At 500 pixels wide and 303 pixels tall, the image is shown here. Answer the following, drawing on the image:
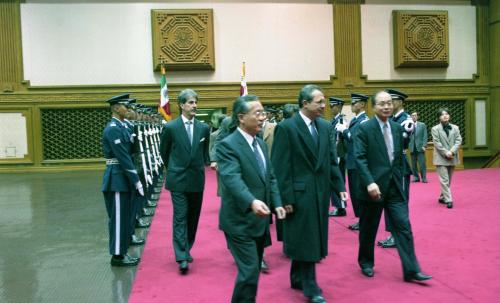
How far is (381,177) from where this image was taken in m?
3.95

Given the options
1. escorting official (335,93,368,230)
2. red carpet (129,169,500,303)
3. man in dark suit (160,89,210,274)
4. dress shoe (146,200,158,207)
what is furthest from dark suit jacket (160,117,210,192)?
dress shoe (146,200,158,207)

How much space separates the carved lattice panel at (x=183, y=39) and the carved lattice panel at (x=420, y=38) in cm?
538

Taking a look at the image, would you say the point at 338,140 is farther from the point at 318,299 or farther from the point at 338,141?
the point at 318,299

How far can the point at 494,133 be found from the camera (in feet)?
49.8

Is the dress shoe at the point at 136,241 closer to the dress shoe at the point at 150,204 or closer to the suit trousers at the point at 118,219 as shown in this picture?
the suit trousers at the point at 118,219

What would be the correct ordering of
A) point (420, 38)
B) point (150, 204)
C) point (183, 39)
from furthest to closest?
point (420, 38), point (183, 39), point (150, 204)

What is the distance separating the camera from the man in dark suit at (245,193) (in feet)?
9.27

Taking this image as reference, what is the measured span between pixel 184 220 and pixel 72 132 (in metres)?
10.5

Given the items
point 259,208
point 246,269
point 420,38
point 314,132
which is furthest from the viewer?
point 420,38

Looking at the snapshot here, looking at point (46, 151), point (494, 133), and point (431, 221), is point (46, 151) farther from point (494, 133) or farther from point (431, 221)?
point (494, 133)

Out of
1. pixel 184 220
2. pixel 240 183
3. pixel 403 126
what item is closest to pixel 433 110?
pixel 403 126

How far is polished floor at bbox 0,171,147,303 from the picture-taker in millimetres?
3762

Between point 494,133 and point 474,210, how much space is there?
946 cm

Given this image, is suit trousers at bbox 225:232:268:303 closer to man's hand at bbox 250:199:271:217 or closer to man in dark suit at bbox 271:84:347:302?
man's hand at bbox 250:199:271:217
